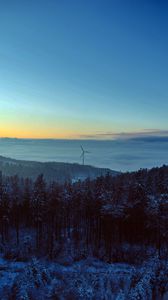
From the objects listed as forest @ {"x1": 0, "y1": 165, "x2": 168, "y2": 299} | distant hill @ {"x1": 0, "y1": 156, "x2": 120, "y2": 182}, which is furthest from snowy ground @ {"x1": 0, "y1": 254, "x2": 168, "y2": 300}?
distant hill @ {"x1": 0, "y1": 156, "x2": 120, "y2": 182}

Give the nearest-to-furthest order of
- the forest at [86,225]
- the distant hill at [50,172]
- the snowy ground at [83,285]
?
1. the snowy ground at [83,285]
2. the forest at [86,225]
3. the distant hill at [50,172]

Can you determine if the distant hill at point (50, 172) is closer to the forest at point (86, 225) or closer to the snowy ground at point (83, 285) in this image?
the forest at point (86, 225)

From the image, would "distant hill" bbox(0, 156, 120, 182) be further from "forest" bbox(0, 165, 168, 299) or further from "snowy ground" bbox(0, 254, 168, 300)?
"snowy ground" bbox(0, 254, 168, 300)

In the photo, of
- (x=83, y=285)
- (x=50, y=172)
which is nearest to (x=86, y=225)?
(x=83, y=285)

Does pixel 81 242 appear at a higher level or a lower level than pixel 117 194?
lower

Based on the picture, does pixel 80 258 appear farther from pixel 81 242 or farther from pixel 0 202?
pixel 0 202

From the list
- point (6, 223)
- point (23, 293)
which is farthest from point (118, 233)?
point (23, 293)

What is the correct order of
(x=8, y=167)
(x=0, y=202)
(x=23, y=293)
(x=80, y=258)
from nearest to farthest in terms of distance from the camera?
1. (x=23, y=293)
2. (x=80, y=258)
3. (x=0, y=202)
4. (x=8, y=167)

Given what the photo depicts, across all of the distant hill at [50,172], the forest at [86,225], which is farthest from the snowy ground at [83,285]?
the distant hill at [50,172]
